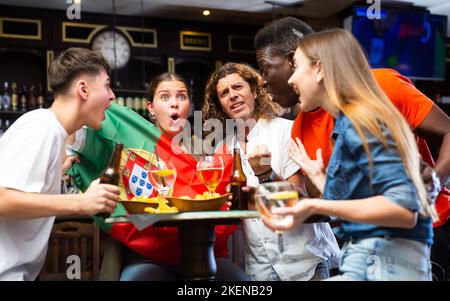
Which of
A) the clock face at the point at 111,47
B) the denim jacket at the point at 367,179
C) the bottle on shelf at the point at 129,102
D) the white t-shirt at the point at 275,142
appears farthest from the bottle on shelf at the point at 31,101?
the denim jacket at the point at 367,179

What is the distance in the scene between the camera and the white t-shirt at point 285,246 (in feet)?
7.30

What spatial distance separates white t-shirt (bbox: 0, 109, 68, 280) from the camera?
5.56 feet

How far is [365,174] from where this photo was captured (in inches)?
57.5

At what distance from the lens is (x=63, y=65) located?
6.64ft

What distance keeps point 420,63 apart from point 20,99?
4.61 m

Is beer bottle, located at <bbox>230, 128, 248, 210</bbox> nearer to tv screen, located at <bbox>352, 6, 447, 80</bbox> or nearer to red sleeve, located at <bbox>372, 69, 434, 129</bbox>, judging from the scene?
red sleeve, located at <bbox>372, 69, 434, 129</bbox>

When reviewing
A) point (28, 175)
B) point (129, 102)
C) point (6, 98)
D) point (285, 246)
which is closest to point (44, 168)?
point (28, 175)

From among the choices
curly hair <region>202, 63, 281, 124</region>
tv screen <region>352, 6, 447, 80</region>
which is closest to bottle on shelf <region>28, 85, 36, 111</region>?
tv screen <region>352, 6, 447, 80</region>

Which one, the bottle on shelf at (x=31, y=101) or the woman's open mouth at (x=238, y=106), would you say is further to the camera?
the bottle on shelf at (x=31, y=101)

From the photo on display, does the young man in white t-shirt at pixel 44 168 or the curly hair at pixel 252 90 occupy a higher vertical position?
the curly hair at pixel 252 90

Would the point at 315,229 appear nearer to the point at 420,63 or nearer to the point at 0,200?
the point at 0,200

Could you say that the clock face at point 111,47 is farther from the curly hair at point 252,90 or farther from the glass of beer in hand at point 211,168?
the glass of beer in hand at point 211,168

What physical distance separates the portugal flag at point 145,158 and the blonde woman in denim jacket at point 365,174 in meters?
0.65

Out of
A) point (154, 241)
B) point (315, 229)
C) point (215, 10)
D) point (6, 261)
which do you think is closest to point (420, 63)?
point (215, 10)
